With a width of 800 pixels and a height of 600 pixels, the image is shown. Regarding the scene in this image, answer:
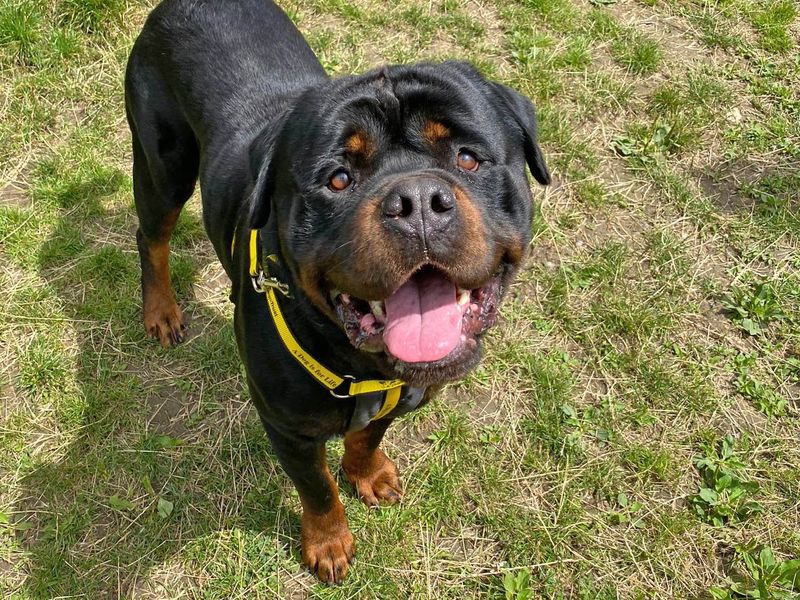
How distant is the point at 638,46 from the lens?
4766 millimetres

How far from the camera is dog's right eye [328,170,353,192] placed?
2.08 metres

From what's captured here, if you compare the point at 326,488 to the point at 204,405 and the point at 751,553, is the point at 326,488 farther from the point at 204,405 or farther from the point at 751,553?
the point at 751,553

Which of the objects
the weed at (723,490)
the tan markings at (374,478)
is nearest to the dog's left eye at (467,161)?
the tan markings at (374,478)

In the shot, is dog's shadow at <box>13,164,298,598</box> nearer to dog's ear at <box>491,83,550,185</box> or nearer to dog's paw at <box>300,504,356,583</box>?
Result: dog's paw at <box>300,504,356,583</box>

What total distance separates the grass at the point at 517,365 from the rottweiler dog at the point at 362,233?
0.70 metres

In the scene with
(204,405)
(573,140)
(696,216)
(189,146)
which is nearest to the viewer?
(189,146)

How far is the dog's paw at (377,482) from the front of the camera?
3.10 metres

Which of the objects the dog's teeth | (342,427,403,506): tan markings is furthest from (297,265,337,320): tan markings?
(342,427,403,506): tan markings

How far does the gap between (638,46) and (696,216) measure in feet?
4.81

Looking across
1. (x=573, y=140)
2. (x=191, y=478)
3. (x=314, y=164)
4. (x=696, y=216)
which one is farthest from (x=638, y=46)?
(x=191, y=478)

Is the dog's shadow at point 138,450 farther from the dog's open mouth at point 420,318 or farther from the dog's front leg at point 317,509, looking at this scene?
the dog's open mouth at point 420,318

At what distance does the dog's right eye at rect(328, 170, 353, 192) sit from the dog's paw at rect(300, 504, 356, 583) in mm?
1435

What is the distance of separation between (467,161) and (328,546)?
69.1 inches

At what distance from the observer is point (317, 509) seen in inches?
107
